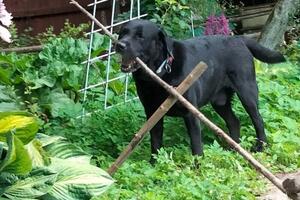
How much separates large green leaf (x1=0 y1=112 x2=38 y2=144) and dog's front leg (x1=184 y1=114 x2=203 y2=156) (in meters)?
2.12

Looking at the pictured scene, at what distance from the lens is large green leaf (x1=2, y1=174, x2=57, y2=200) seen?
12.6 ft

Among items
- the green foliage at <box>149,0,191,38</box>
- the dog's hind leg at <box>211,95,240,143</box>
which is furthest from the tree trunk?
the dog's hind leg at <box>211,95,240,143</box>

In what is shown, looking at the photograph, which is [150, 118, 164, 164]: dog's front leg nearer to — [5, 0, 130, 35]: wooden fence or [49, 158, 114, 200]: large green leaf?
[49, 158, 114, 200]: large green leaf

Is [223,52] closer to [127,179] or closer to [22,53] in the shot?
[127,179]

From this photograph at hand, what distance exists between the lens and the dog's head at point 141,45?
562cm

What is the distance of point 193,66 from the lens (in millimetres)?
6023

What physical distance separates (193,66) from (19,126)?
2.37 metres

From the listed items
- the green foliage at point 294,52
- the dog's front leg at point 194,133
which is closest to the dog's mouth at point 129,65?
the dog's front leg at point 194,133

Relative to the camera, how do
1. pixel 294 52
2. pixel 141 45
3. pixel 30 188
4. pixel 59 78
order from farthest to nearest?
pixel 294 52, pixel 59 78, pixel 141 45, pixel 30 188

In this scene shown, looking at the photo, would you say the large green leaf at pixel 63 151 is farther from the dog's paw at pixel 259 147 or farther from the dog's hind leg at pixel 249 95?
the dog's hind leg at pixel 249 95

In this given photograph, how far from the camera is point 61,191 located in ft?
13.0

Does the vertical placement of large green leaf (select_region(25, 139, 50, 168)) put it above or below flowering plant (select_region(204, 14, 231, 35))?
above

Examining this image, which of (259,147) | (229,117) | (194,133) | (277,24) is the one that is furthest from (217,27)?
(194,133)

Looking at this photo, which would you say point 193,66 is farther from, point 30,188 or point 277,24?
point 277,24
